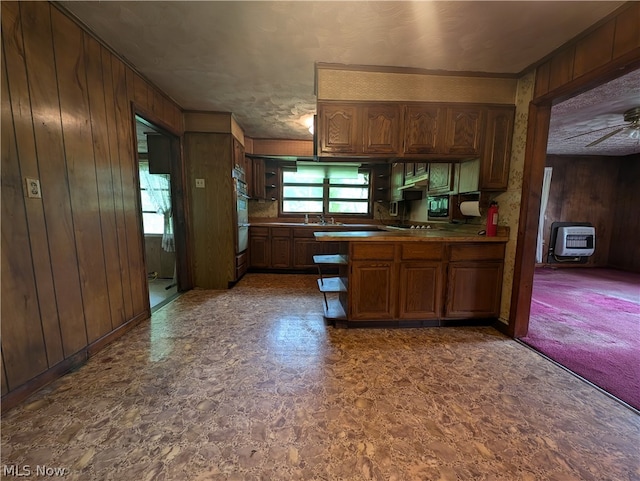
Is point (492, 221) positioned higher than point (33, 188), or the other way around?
point (33, 188)

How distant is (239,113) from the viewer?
140 inches

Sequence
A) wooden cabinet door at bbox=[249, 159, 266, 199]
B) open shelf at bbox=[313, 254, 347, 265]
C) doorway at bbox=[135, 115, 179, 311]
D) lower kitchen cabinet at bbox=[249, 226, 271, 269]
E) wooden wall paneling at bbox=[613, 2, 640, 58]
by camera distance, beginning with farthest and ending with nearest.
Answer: wooden cabinet door at bbox=[249, 159, 266, 199] → lower kitchen cabinet at bbox=[249, 226, 271, 269] → doorway at bbox=[135, 115, 179, 311] → open shelf at bbox=[313, 254, 347, 265] → wooden wall paneling at bbox=[613, 2, 640, 58]

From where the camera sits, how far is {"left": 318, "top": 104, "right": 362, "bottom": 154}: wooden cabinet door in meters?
2.40

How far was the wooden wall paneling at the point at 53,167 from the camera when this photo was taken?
5.12ft

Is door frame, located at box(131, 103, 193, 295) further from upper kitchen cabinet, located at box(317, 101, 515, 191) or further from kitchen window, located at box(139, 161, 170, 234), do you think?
upper kitchen cabinet, located at box(317, 101, 515, 191)

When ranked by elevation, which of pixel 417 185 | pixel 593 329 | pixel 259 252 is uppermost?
pixel 417 185

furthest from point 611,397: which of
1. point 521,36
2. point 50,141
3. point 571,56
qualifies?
point 50,141

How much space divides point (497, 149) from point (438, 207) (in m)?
1.08

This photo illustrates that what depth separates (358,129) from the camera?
244cm

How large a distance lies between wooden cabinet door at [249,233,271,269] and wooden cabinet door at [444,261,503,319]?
3.11m

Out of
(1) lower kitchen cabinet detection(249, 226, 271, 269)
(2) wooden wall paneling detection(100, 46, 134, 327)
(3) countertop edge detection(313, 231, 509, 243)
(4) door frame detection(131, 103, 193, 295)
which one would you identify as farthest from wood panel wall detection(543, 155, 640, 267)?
(2) wooden wall paneling detection(100, 46, 134, 327)

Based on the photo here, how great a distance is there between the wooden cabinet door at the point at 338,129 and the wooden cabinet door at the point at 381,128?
0.09 meters

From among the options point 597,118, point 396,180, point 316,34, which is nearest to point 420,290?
point 316,34

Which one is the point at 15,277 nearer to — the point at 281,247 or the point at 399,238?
the point at 399,238
